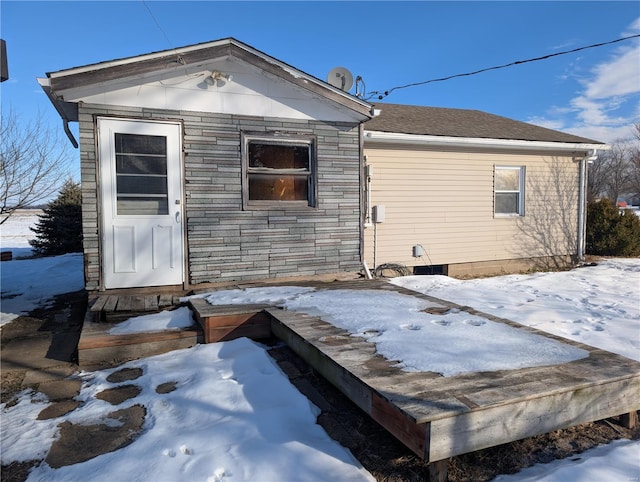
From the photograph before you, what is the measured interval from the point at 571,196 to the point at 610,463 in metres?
8.85

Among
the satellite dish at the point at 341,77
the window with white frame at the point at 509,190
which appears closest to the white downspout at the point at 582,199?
the window with white frame at the point at 509,190

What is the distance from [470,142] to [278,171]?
4.35 metres

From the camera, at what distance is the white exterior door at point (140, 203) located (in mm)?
4867

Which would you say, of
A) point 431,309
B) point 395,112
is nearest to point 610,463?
point 431,309

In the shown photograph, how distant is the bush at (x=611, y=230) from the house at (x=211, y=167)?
801 centimetres

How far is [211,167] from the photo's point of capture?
529cm

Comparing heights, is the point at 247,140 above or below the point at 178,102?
below

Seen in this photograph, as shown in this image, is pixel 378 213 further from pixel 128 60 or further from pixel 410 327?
pixel 128 60

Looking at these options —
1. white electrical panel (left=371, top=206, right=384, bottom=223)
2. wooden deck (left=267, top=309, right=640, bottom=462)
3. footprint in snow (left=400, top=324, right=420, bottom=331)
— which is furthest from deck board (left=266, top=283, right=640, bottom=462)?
white electrical panel (left=371, top=206, right=384, bottom=223)

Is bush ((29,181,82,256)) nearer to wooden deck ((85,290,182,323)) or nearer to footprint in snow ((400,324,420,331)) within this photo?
wooden deck ((85,290,182,323))

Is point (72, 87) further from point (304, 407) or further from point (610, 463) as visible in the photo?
point (610, 463)

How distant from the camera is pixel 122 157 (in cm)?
493

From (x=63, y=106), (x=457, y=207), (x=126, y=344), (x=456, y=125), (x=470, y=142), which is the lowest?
(x=126, y=344)

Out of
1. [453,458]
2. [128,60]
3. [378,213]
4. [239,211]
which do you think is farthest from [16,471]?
[378,213]
